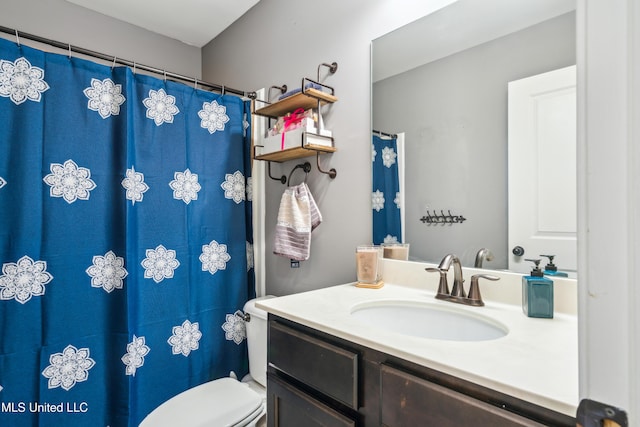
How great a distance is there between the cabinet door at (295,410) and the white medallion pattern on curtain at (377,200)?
779mm

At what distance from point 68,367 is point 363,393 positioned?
1.38 metres

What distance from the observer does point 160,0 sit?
1999 millimetres

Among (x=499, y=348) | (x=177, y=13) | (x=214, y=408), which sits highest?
(x=177, y=13)

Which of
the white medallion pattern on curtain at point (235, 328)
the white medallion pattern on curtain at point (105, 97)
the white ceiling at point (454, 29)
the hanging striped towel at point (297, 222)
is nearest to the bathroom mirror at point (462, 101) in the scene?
the white ceiling at point (454, 29)

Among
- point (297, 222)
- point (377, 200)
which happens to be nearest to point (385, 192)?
point (377, 200)

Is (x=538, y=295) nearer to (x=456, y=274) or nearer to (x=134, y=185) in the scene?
(x=456, y=274)

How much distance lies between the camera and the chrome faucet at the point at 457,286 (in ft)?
3.51

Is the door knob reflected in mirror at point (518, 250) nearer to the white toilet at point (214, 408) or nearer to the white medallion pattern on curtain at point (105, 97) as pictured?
the white toilet at point (214, 408)

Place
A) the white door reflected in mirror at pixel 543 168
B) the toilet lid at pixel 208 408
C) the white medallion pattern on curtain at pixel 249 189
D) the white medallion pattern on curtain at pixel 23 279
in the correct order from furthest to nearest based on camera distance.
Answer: the white medallion pattern on curtain at pixel 249 189
the white medallion pattern on curtain at pixel 23 279
the toilet lid at pixel 208 408
the white door reflected in mirror at pixel 543 168

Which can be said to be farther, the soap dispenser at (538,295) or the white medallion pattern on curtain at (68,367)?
the white medallion pattern on curtain at (68,367)

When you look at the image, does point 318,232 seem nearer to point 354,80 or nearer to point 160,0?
point 354,80

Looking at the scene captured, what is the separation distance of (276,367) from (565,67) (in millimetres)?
1263

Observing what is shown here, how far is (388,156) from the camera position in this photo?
1.43 metres

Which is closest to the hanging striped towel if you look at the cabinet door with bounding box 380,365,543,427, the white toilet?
the white toilet
